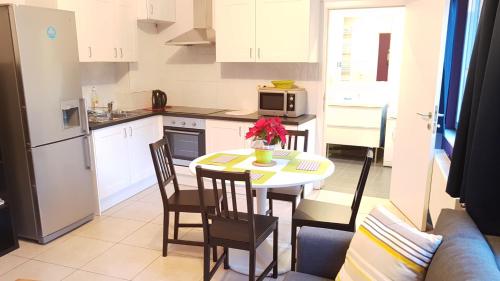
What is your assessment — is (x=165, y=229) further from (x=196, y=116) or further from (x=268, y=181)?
(x=196, y=116)

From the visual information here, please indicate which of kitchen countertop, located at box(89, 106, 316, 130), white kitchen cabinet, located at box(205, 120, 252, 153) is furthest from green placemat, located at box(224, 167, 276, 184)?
white kitchen cabinet, located at box(205, 120, 252, 153)

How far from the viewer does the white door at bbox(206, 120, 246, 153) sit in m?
3.96

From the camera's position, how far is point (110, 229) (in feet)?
10.9

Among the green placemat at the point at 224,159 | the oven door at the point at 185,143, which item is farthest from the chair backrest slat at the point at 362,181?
the oven door at the point at 185,143

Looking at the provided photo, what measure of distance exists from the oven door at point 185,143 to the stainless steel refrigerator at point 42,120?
1.16 m

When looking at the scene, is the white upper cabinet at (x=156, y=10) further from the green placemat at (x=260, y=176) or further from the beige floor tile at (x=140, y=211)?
the green placemat at (x=260, y=176)

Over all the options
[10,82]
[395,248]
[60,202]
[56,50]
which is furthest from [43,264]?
[395,248]

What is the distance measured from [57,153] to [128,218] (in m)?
0.91

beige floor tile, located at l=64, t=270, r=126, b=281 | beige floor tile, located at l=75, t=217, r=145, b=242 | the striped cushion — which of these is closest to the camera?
the striped cushion

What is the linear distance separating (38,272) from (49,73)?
148cm

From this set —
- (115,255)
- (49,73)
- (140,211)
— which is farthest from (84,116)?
(115,255)

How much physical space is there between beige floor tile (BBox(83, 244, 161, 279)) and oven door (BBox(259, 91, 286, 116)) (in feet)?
6.06

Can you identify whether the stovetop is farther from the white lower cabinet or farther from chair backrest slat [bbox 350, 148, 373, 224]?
chair backrest slat [bbox 350, 148, 373, 224]

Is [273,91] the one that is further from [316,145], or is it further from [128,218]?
[128,218]
